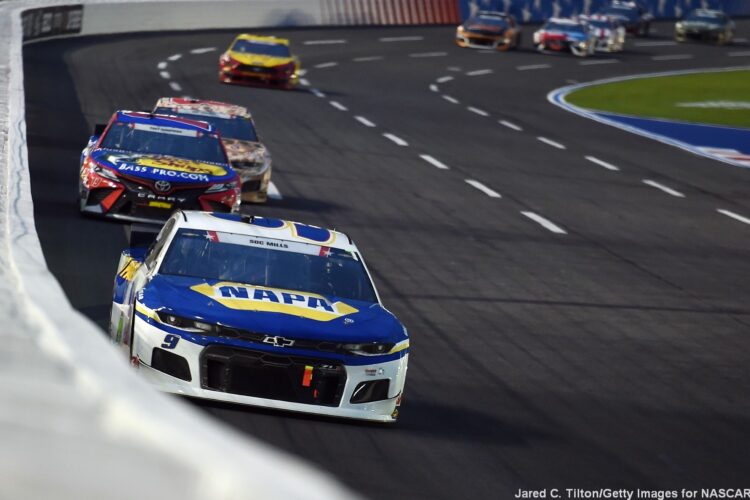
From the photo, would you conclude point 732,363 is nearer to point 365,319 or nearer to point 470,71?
point 365,319

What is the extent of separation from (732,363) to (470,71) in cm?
3537

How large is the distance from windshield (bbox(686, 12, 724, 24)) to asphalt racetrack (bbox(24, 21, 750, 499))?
83.5 ft

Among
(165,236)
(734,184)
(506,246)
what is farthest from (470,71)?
(165,236)

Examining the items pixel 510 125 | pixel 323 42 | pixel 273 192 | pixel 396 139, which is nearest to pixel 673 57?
pixel 323 42

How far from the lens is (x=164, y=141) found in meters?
19.0

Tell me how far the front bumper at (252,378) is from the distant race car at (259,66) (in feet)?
94.7

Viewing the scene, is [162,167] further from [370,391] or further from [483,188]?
[370,391]

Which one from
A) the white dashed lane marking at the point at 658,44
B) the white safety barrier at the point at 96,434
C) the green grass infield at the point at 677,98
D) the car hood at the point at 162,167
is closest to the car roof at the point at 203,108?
the car hood at the point at 162,167

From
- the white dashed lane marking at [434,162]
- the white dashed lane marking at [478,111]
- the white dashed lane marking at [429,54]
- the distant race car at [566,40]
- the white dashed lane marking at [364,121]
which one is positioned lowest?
the distant race car at [566,40]

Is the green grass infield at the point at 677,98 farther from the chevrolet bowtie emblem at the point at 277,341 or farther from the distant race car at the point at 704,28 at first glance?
the chevrolet bowtie emblem at the point at 277,341

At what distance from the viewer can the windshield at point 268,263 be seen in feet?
35.6

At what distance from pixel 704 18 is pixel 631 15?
9.99 ft

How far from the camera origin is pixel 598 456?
9.89m

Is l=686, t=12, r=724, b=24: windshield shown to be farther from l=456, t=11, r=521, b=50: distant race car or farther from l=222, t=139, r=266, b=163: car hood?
l=222, t=139, r=266, b=163: car hood
